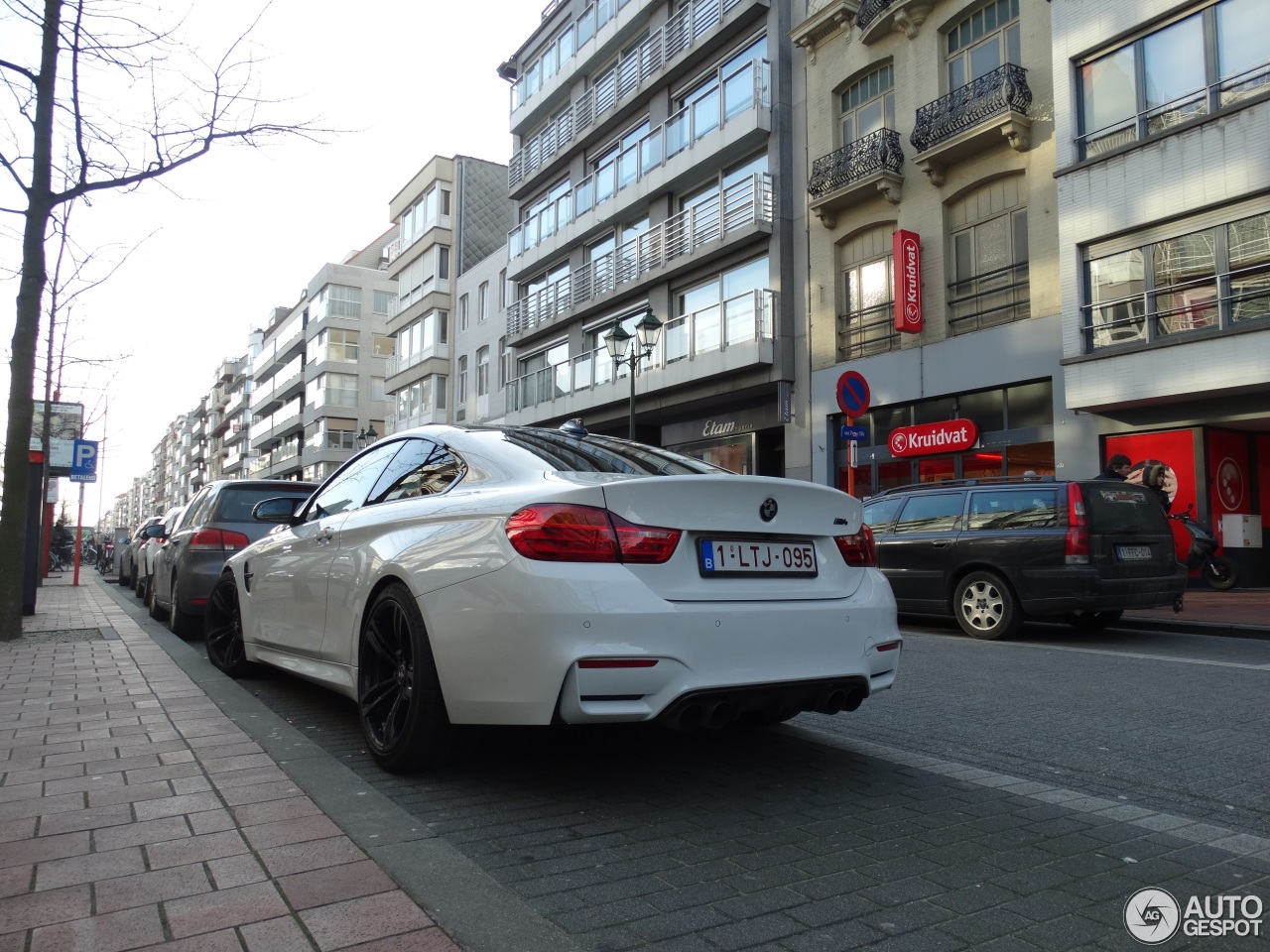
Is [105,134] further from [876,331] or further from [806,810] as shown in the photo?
[876,331]

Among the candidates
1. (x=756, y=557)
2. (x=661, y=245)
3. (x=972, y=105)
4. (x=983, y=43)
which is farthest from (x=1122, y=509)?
(x=661, y=245)

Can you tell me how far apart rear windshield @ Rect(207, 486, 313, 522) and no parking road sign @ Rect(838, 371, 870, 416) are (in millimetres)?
7903

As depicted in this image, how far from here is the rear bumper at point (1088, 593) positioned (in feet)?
29.5

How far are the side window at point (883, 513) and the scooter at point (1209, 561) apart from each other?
5528 millimetres

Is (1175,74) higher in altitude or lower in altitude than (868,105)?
lower

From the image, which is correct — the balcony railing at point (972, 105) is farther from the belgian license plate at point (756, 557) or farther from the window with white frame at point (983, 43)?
the belgian license plate at point (756, 557)

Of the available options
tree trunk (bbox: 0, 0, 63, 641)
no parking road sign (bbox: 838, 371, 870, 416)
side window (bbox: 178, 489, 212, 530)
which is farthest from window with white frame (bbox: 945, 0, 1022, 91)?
side window (bbox: 178, 489, 212, 530)

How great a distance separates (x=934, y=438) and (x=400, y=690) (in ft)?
53.5

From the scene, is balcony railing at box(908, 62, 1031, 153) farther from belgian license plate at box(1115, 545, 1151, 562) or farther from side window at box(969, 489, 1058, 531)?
belgian license plate at box(1115, 545, 1151, 562)

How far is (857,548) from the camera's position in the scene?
3992 millimetres

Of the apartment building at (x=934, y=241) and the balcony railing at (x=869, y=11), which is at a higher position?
the balcony railing at (x=869, y=11)

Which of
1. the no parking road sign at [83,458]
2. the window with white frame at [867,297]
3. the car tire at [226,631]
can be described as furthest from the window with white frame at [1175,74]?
the no parking road sign at [83,458]

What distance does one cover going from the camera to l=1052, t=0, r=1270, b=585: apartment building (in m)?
14.1

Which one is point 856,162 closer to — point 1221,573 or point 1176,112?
point 1176,112
